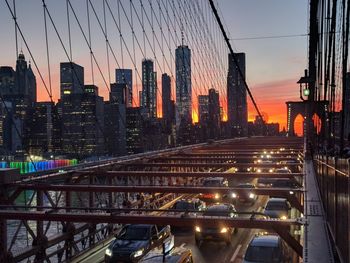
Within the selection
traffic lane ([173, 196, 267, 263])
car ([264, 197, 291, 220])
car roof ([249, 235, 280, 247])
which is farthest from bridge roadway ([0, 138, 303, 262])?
car roof ([249, 235, 280, 247])

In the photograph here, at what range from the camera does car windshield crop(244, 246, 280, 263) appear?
13369 mm

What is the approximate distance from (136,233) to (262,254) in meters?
4.84

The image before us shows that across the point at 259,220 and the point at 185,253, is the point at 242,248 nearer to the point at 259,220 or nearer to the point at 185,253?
the point at 185,253

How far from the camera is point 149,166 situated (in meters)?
21.5

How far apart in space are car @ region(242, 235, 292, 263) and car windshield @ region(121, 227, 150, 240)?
4142 mm

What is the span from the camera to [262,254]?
Result: 13.5m

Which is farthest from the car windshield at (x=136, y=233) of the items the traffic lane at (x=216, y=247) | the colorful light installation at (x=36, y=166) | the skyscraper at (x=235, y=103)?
the skyscraper at (x=235, y=103)

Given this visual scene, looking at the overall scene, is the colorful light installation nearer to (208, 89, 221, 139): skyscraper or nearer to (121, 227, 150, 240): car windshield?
(121, 227, 150, 240): car windshield

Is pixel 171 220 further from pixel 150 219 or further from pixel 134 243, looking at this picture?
pixel 134 243

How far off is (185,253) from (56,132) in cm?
2218

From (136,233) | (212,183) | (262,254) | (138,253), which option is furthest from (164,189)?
(212,183)

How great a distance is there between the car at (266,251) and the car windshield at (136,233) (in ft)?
13.6

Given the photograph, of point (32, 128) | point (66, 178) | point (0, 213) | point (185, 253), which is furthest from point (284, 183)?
point (32, 128)

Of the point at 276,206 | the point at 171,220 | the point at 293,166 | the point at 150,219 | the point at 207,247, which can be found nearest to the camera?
A: the point at 171,220
